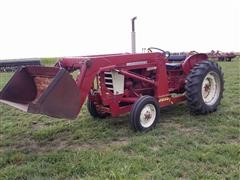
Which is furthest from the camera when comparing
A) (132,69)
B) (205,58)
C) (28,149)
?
(205,58)

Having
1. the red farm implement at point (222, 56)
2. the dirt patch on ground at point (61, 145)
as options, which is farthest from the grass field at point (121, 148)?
the red farm implement at point (222, 56)

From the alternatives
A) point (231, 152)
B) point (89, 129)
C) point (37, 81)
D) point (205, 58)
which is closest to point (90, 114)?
point (89, 129)

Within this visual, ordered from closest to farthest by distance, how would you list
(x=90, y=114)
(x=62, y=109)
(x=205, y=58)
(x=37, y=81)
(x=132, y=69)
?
(x=62, y=109) < (x=37, y=81) < (x=132, y=69) < (x=90, y=114) < (x=205, y=58)

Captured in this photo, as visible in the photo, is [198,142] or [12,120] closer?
[198,142]

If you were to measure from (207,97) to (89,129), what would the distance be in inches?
88.4

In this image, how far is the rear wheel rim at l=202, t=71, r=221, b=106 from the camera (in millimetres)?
6602

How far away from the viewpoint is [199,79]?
6176 millimetres

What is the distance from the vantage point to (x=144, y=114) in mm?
5438

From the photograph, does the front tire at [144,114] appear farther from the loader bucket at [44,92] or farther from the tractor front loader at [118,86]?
the loader bucket at [44,92]

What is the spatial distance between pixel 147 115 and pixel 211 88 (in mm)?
1793

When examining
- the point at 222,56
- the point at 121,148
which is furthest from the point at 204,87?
the point at 222,56

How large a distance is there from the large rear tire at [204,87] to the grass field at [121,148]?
17 centimetres

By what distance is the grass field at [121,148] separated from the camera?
3.98 m

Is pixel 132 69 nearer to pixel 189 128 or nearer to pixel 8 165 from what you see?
pixel 189 128
